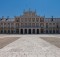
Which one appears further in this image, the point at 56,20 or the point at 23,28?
the point at 56,20

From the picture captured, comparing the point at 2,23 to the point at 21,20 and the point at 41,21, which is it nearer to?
the point at 21,20

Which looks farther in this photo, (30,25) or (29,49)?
(30,25)

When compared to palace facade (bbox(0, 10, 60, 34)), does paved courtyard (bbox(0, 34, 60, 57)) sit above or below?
below

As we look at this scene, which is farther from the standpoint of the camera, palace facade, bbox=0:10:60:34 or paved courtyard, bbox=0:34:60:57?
palace facade, bbox=0:10:60:34

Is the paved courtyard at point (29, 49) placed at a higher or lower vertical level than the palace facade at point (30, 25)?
lower

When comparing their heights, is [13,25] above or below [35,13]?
below

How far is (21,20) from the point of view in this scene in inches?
2923

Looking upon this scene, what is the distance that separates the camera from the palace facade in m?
73.2

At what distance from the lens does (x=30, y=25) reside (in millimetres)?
73812

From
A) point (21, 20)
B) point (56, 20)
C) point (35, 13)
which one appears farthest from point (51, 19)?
point (21, 20)

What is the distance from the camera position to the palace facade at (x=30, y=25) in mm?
73250

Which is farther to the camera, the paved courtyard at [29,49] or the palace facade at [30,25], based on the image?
the palace facade at [30,25]

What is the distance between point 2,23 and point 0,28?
294 cm

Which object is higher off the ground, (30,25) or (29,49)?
(30,25)
